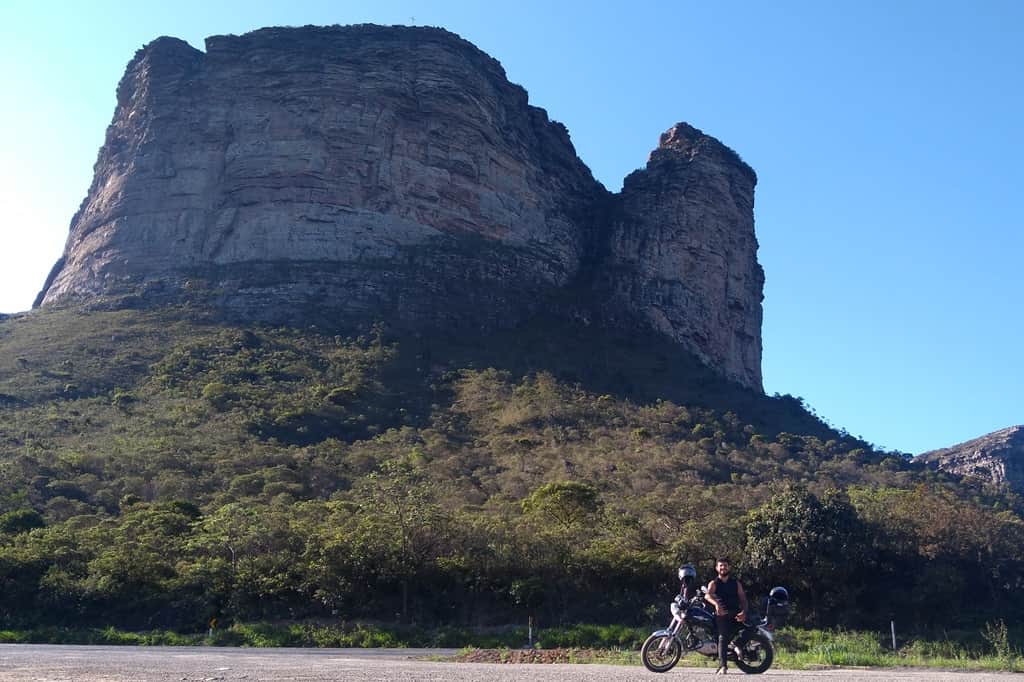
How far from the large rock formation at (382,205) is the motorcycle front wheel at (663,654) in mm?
58351

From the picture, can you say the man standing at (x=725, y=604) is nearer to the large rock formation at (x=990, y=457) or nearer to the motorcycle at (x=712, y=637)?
the motorcycle at (x=712, y=637)

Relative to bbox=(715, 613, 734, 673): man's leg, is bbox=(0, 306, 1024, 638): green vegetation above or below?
above

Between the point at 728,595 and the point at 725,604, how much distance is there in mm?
132

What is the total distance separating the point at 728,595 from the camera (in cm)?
1358

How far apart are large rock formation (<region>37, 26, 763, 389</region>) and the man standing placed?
58880mm

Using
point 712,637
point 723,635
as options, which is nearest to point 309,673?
point 712,637

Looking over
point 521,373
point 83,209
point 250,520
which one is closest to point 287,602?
point 250,520

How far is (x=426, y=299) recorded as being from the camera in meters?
73.2

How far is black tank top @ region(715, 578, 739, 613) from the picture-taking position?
13.6m

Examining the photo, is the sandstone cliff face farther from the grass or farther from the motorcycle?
the motorcycle

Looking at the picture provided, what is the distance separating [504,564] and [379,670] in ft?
45.8

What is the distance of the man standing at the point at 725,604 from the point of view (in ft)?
44.4

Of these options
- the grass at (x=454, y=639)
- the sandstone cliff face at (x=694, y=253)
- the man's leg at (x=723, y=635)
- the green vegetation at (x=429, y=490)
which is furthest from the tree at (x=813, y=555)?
the sandstone cliff face at (x=694, y=253)

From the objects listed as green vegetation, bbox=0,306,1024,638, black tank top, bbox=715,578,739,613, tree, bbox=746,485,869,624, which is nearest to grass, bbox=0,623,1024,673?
green vegetation, bbox=0,306,1024,638
